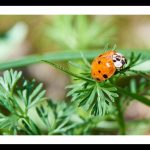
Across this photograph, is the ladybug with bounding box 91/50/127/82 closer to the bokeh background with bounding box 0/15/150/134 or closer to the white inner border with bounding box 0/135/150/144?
the white inner border with bounding box 0/135/150/144

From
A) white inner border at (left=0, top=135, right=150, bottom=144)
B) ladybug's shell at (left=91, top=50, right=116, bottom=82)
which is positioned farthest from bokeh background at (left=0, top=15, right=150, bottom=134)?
ladybug's shell at (left=91, top=50, right=116, bottom=82)

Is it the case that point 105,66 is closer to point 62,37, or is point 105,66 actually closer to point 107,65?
point 107,65

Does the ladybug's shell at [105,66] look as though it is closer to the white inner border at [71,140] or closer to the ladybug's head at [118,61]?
the ladybug's head at [118,61]

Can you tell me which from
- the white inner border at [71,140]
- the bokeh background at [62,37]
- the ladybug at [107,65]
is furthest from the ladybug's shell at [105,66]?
the bokeh background at [62,37]

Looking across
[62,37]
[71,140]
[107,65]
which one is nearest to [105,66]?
[107,65]
